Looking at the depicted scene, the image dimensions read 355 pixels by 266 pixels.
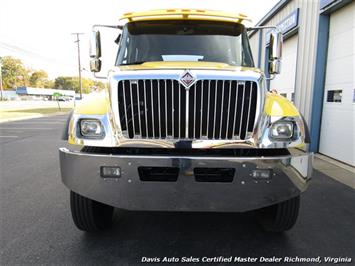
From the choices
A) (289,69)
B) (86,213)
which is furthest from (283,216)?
(289,69)

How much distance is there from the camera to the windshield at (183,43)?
144 inches

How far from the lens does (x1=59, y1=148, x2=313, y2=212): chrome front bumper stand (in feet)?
7.98

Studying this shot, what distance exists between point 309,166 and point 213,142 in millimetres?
884

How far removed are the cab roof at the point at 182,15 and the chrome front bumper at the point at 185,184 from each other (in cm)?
201

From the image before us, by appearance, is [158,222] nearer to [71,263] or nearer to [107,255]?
[107,255]

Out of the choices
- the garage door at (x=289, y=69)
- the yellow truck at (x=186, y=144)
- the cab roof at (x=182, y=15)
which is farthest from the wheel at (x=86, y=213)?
the garage door at (x=289, y=69)

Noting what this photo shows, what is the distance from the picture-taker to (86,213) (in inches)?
119

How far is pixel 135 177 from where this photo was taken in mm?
2467

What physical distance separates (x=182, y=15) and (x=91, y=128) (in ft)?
6.25

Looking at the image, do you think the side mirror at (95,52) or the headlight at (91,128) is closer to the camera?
the headlight at (91,128)

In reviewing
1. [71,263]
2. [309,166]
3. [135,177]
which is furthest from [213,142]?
[71,263]

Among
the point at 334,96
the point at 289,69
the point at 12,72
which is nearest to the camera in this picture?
the point at 334,96

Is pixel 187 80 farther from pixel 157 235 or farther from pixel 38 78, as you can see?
pixel 38 78

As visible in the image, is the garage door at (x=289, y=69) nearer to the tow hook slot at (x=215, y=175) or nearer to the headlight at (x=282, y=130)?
the headlight at (x=282, y=130)
